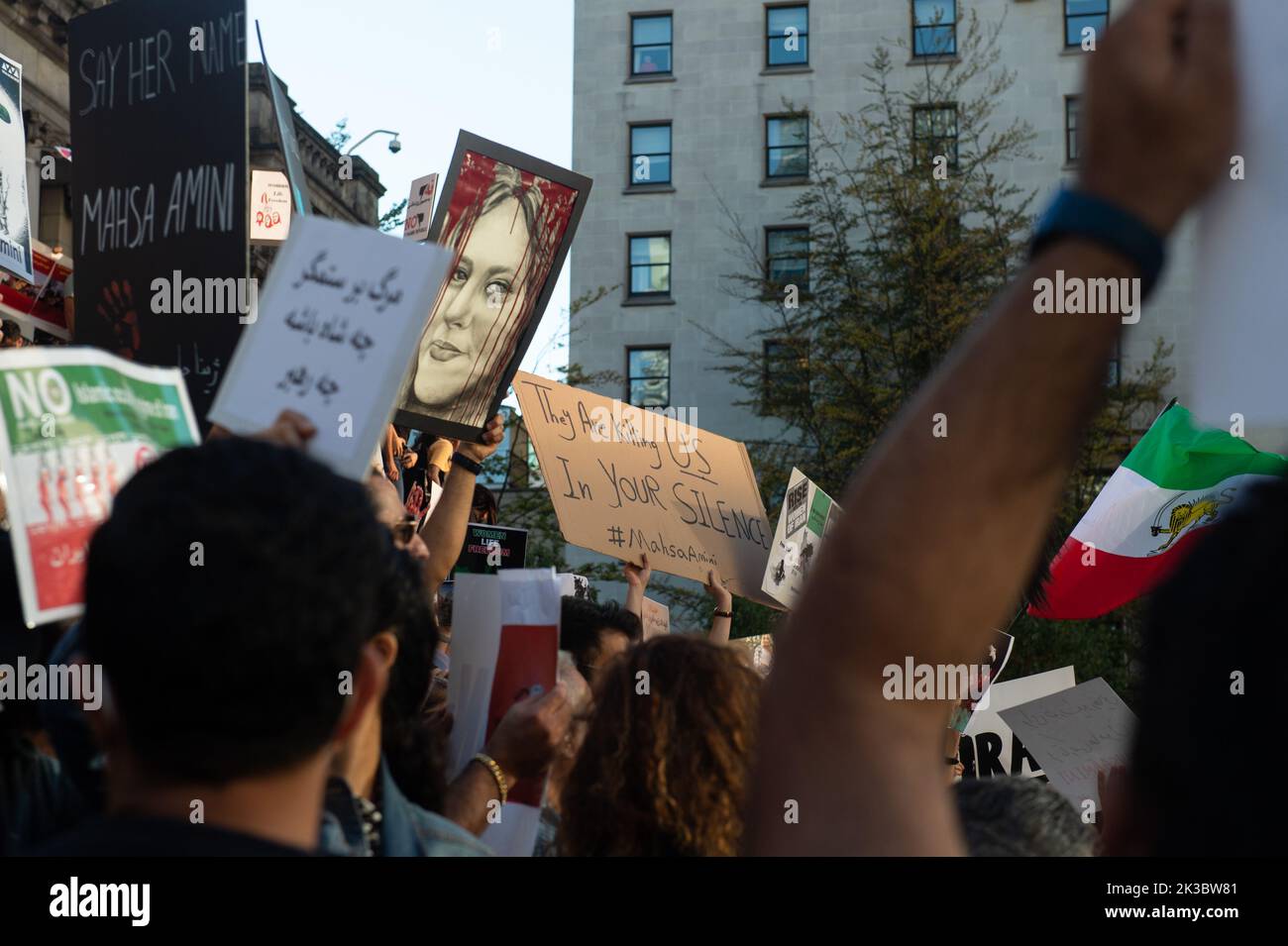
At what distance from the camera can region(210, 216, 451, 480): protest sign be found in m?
1.89

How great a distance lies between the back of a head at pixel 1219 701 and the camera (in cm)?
81

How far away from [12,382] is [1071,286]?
1.43 metres

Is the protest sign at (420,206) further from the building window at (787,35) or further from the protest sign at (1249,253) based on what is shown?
the building window at (787,35)

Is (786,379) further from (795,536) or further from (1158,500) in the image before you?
(795,536)

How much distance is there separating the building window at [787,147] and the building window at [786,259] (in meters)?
1.30

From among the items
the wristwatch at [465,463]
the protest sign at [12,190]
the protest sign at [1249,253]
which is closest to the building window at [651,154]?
the protest sign at [12,190]

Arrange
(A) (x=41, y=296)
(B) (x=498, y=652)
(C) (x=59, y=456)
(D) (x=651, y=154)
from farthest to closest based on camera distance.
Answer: (D) (x=651, y=154) < (A) (x=41, y=296) < (B) (x=498, y=652) < (C) (x=59, y=456)

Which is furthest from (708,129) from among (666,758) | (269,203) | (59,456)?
(59,456)

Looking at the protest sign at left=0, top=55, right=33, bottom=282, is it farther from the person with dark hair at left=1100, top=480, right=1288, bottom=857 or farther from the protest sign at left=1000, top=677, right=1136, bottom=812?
the person with dark hair at left=1100, top=480, right=1288, bottom=857

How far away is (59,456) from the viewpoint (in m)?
1.87

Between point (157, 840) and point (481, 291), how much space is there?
2904mm

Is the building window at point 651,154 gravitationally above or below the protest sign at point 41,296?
above

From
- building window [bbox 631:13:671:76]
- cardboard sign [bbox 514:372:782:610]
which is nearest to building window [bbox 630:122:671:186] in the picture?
building window [bbox 631:13:671:76]
